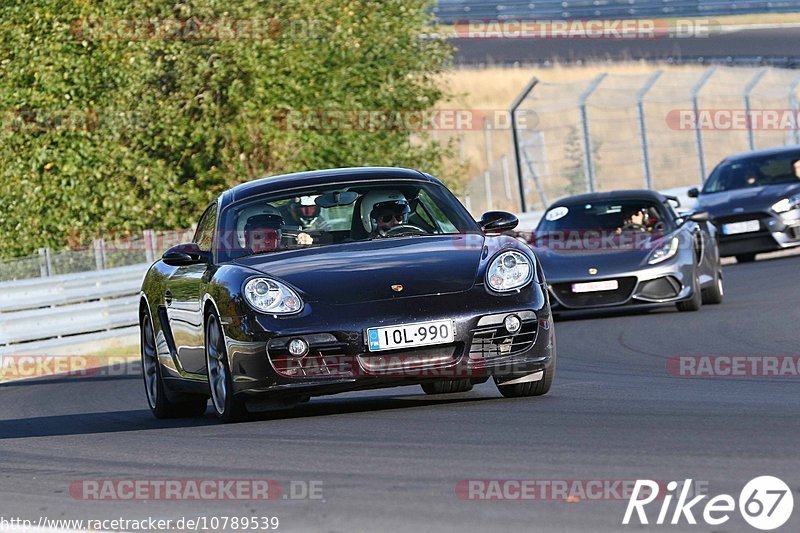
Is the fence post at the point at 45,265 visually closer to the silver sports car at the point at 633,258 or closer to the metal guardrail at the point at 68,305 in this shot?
the metal guardrail at the point at 68,305

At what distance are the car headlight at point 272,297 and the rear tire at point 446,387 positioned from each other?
1752mm

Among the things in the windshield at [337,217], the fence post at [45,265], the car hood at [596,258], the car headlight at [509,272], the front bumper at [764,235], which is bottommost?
the front bumper at [764,235]

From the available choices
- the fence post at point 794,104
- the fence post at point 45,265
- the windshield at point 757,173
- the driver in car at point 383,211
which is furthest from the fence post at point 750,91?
the driver in car at point 383,211

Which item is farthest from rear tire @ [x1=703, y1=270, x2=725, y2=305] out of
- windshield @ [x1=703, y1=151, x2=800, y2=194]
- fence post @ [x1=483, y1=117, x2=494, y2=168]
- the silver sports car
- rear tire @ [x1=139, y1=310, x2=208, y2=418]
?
fence post @ [x1=483, y1=117, x2=494, y2=168]

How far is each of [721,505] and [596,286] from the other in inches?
435

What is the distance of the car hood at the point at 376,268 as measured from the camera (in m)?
8.59

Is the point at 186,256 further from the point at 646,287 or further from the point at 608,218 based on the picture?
the point at 608,218

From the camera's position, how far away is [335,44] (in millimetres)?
26250

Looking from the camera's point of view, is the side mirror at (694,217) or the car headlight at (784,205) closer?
the side mirror at (694,217)

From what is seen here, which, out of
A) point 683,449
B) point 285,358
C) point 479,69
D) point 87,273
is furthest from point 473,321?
point 479,69

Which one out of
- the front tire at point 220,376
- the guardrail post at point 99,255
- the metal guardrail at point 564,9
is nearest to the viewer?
the front tire at point 220,376

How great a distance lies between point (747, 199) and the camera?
23.2 m

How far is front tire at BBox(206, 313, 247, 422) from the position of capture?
899cm

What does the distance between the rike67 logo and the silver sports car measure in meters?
10.5
